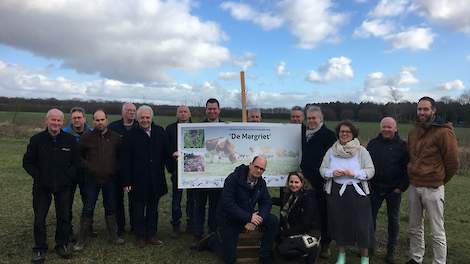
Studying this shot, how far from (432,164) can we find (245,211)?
2692 millimetres

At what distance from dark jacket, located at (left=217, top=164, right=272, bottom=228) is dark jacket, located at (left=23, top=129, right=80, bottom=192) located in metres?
2.28

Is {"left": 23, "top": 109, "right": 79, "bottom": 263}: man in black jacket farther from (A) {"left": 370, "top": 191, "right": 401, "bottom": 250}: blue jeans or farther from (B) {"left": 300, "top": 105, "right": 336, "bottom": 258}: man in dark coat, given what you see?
(A) {"left": 370, "top": 191, "right": 401, "bottom": 250}: blue jeans

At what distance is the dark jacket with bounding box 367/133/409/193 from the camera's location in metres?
6.32

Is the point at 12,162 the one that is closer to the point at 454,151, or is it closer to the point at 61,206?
the point at 61,206

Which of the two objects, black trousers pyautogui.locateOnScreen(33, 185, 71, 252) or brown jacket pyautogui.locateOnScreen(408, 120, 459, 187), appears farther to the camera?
black trousers pyautogui.locateOnScreen(33, 185, 71, 252)

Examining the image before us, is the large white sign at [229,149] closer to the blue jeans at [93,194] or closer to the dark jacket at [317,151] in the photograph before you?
the dark jacket at [317,151]

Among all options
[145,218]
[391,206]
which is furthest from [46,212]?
[391,206]

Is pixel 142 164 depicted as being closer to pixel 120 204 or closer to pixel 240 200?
pixel 120 204

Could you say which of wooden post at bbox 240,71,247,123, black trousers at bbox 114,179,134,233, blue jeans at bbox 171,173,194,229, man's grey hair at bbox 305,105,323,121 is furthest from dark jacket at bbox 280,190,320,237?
black trousers at bbox 114,179,134,233

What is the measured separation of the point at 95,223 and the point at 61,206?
8.26 feet

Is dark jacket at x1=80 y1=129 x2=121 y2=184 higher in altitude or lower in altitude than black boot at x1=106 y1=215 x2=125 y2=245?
higher

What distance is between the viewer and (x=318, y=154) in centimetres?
662

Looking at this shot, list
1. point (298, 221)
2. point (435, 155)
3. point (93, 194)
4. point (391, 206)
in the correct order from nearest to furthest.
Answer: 1. point (435, 155)
2. point (298, 221)
3. point (391, 206)
4. point (93, 194)

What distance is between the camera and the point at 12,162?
18031 mm
